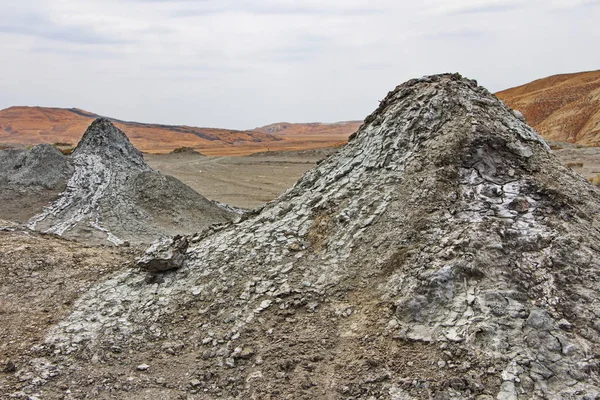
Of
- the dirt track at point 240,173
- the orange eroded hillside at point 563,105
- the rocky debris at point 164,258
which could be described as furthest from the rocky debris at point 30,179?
the orange eroded hillside at point 563,105

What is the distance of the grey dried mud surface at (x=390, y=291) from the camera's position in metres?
3.50

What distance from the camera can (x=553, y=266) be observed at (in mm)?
3857

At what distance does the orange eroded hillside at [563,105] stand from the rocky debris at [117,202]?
92.4 ft

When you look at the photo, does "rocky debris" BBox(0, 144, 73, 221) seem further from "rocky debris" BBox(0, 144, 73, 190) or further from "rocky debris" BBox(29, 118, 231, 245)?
"rocky debris" BBox(29, 118, 231, 245)

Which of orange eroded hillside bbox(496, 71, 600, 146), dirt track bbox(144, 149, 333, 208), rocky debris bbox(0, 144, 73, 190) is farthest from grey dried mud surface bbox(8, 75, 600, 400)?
orange eroded hillside bbox(496, 71, 600, 146)

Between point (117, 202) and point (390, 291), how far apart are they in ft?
29.9

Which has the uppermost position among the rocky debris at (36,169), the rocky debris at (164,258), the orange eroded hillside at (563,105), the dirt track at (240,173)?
the orange eroded hillside at (563,105)

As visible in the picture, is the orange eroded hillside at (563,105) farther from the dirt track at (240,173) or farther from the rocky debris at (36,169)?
the rocky debris at (36,169)

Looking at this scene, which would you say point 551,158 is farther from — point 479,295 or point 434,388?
point 434,388

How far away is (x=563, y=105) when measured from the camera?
135 ft

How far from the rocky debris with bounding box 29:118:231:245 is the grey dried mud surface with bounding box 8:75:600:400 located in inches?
221

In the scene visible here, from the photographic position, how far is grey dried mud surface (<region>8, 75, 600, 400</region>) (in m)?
3.50

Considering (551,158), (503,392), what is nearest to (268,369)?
(503,392)

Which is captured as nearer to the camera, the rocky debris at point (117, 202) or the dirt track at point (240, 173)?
the rocky debris at point (117, 202)
